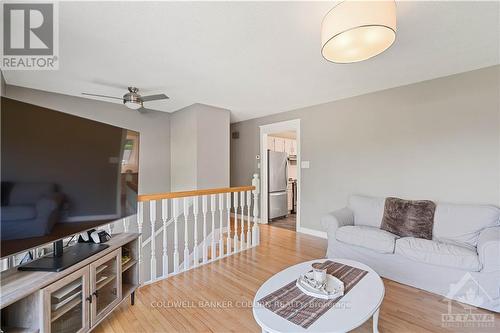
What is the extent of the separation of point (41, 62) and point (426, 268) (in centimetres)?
453

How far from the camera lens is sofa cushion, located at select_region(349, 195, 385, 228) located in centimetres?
292

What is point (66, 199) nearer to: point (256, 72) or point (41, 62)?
point (41, 62)

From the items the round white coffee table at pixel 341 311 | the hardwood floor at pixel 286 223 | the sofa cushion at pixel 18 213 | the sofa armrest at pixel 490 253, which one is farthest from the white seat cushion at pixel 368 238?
the sofa cushion at pixel 18 213

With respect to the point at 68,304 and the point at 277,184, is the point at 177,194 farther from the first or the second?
the point at 277,184

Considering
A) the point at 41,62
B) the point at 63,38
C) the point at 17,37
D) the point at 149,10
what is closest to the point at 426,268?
the point at 149,10

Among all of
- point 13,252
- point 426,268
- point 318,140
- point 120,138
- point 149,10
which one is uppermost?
point 149,10

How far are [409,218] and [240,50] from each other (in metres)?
2.72

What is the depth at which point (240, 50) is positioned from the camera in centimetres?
208

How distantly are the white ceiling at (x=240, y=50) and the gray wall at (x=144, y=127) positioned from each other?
309 mm

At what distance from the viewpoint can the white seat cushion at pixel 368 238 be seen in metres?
2.38

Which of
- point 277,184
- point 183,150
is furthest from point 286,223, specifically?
point 183,150

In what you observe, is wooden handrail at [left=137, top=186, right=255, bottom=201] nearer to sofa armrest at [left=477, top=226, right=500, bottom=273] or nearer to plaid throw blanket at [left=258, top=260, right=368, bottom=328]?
plaid throw blanket at [left=258, top=260, right=368, bottom=328]

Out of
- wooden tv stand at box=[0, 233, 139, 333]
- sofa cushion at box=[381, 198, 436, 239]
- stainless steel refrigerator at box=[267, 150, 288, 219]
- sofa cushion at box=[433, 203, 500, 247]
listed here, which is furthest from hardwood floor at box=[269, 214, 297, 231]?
wooden tv stand at box=[0, 233, 139, 333]

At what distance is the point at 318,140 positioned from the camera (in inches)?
157
